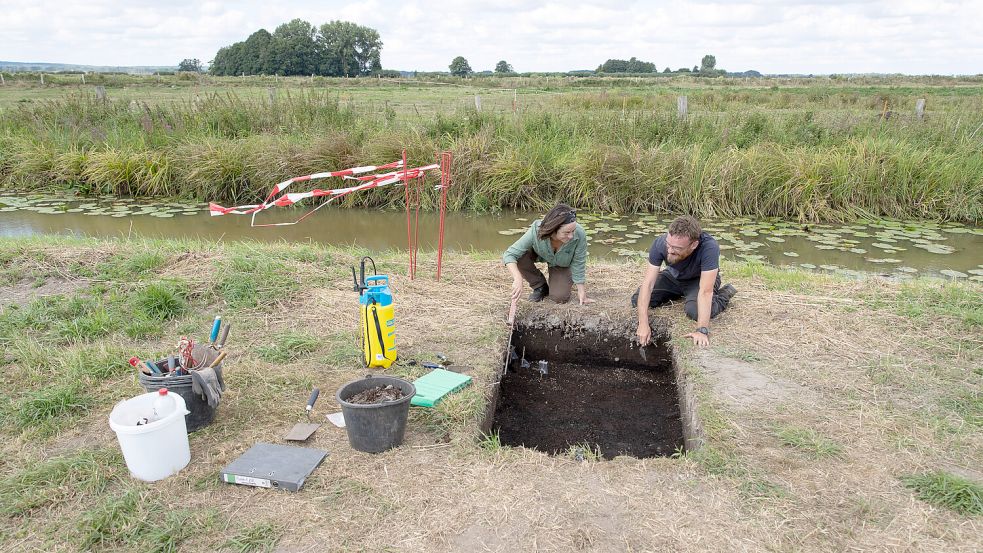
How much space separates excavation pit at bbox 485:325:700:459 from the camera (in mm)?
3738

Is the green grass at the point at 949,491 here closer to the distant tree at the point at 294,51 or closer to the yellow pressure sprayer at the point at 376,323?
the yellow pressure sprayer at the point at 376,323

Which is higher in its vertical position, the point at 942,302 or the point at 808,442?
the point at 942,302

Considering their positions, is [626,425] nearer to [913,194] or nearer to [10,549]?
[10,549]

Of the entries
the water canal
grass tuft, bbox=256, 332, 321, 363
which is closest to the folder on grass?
grass tuft, bbox=256, 332, 321, 363

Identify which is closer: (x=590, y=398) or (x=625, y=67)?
(x=590, y=398)

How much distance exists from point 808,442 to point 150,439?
3.15 m

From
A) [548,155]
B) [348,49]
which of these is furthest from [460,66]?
[548,155]

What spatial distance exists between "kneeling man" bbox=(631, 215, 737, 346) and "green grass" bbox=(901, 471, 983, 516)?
1.60m

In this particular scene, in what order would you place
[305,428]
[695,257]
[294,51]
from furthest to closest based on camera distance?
[294,51] → [695,257] → [305,428]

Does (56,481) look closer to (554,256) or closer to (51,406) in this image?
(51,406)

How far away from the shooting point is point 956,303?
4.72 m

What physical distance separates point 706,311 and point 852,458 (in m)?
1.48

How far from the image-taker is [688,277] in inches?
183

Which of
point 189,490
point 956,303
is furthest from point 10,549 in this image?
point 956,303
